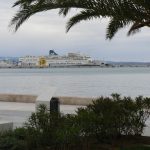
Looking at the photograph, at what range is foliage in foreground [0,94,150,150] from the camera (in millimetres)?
9242

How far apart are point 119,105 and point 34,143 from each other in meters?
2.14

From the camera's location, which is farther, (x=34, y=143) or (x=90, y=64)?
(x=90, y=64)

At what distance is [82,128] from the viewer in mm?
9258

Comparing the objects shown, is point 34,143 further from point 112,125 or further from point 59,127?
point 112,125

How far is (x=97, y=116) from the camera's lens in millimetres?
9953

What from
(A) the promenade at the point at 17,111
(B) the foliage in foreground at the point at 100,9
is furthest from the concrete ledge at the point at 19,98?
(B) the foliage in foreground at the point at 100,9

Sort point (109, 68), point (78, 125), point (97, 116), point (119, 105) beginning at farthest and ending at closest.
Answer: point (109, 68) < point (119, 105) < point (97, 116) < point (78, 125)

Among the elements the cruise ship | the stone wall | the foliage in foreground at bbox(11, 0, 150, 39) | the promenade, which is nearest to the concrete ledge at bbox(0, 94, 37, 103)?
the stone wall

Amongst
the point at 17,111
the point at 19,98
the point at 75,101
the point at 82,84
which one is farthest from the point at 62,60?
the point at 17,111

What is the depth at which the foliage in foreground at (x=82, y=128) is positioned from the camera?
30.3ft

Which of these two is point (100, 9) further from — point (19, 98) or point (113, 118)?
point (19, 98)

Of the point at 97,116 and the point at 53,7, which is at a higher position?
the point at 53,7

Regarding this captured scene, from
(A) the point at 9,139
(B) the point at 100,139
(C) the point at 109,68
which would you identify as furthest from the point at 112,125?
(C) the point at 109,68

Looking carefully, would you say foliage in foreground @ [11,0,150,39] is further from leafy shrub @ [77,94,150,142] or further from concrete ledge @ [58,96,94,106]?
concrete ledge @ [58,96,94,106]
